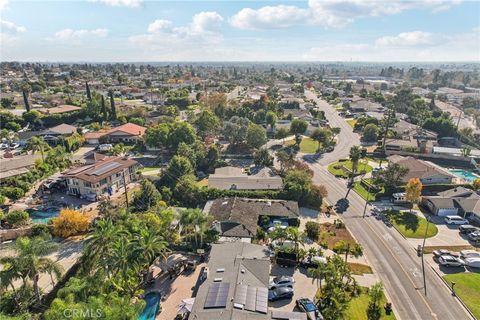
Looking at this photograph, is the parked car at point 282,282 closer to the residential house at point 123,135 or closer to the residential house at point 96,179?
the residential house at point 96,179

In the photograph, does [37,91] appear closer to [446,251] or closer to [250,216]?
[250,216]

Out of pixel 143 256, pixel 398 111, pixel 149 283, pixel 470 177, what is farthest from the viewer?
pixel 398 111

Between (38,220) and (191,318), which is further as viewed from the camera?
(38,220)

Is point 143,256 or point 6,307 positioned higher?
point 143,256

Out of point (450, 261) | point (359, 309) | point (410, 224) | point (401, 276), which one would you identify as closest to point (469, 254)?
point (450, 261)

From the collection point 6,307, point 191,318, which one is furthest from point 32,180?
point 191,318

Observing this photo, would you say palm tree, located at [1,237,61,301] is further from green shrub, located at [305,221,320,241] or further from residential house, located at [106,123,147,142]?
residential house, located at [106,123,147,142]
